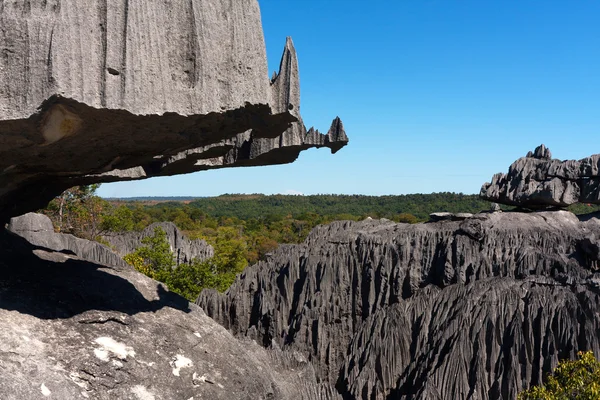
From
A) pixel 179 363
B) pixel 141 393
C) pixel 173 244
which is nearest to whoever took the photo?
pixel 141 393

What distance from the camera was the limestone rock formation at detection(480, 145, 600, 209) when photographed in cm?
1555

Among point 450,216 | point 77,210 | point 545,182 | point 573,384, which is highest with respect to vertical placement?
point 545,182

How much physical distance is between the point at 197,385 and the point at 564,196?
13.0 metres

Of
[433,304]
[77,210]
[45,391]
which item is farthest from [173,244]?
[45,391]

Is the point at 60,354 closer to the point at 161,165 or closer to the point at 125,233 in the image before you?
the point at 161,165

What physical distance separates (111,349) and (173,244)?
22790mm

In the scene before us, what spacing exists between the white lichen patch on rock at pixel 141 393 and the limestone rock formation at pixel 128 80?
281 cm

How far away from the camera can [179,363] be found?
22.8ft

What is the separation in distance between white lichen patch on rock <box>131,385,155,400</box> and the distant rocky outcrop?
21.3 metres

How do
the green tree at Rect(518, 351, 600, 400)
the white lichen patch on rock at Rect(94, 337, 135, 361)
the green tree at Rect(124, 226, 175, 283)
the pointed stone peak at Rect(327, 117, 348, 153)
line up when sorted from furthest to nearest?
the green tree at Rect(124, 226, 175, 283), the pointed stone peak at Rect(327, 117, 348, 153), the white lichen patch on rock at Rect(94, 337, 135, 361), the green tree at Rect(518, 351, 600, 400)

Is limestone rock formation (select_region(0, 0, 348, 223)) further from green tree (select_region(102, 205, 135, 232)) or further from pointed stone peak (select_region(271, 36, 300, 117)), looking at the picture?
green tree (select_region(102, 205, 135, 232))

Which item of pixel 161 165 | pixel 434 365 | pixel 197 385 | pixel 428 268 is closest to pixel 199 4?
pixel 161 165

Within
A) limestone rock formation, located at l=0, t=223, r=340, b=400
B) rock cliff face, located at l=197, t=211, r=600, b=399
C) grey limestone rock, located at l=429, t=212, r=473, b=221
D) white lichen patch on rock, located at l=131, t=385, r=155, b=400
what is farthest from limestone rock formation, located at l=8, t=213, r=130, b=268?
grey limestone rock, located at l=429, t=212, r=473, b=221

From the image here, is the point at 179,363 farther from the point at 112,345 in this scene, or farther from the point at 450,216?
the point at 450,216
